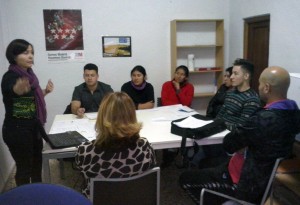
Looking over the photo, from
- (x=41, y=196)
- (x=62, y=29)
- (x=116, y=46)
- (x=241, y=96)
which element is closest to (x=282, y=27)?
(x=241, y=96)

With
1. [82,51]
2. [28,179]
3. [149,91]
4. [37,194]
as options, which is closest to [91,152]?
[37,194]

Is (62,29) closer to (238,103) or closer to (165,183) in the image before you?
(165,183)

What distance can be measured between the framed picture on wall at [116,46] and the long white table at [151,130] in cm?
142

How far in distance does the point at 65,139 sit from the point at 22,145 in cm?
46

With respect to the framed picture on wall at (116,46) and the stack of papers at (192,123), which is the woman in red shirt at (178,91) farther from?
the stack of papers at (192,123)

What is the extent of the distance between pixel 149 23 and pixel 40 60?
166 cm

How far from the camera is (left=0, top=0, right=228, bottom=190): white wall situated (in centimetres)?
390

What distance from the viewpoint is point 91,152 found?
1.45 meters

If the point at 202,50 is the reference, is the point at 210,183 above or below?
below

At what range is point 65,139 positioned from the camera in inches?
81.0

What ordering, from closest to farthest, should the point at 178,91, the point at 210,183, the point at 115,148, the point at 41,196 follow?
the point at 41,196, the point at 115,148, the point at 210,183, the point at 178,91

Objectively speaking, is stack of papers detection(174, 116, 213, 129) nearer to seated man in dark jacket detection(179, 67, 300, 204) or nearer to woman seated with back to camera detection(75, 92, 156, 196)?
seated man in dark jacket detection(179, 67, 300, 204)

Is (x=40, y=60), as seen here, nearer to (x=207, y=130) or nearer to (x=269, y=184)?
(x=207, y=130)

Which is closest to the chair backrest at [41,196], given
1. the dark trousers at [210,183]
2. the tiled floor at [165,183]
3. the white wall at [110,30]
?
the dark trousers at [210,183]
